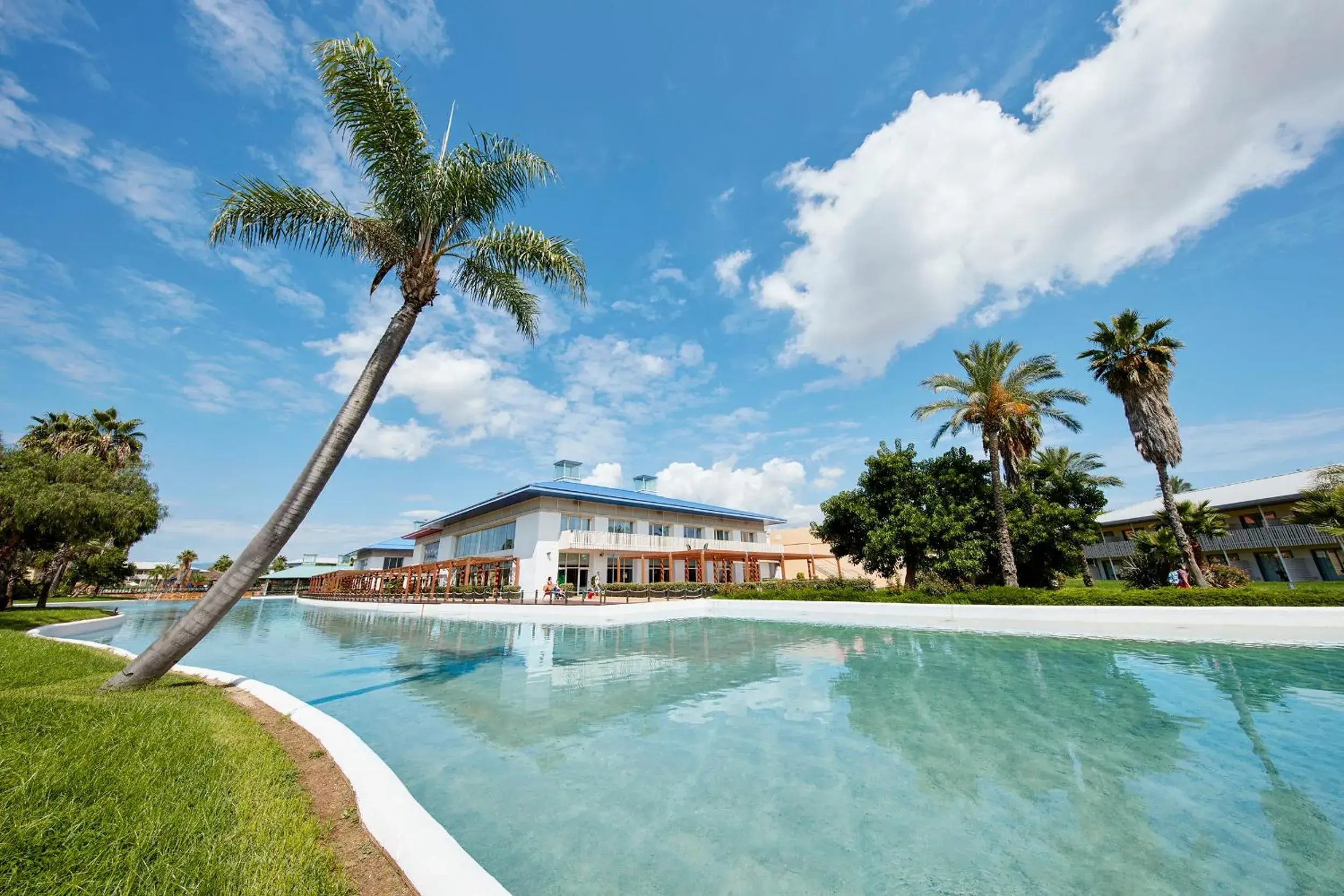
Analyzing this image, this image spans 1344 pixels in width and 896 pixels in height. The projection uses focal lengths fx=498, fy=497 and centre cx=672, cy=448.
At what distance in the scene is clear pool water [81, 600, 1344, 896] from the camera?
143 inches

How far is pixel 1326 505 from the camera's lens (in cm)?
1808

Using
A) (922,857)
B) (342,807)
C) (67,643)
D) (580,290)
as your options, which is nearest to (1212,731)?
(922,857)

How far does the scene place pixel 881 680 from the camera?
9.30 metres

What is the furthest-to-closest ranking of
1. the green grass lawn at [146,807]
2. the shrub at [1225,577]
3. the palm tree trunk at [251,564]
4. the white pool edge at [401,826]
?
the shrub at [1225,577] → the palm tree trunk at [251,564] → the white pool edge at [401,826] → the green grass lawn at [146,807]

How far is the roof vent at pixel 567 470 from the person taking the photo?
35.1 meters

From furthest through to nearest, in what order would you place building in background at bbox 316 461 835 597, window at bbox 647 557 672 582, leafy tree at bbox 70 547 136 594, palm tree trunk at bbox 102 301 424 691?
1. leafy tree at bbox 70 547 136 594
2. window at bbox 647 557 672 582
3. building in background at bbox 316 461 835 597
4. palm tree trunk at bbox 102 301 424 691

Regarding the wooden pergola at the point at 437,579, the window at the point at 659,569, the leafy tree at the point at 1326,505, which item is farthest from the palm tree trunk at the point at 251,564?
the leafy tree at the point at 1326,505

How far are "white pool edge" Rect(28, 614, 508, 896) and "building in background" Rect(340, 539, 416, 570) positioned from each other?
168 feet

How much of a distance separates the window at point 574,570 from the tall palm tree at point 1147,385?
90.3 feet

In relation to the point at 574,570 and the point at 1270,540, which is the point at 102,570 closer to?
the point at 574,570

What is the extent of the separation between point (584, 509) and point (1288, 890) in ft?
95.7

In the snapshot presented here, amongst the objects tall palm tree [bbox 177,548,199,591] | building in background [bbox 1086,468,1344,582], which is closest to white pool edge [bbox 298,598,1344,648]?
building in background [bbox 1086,468,1344,582]

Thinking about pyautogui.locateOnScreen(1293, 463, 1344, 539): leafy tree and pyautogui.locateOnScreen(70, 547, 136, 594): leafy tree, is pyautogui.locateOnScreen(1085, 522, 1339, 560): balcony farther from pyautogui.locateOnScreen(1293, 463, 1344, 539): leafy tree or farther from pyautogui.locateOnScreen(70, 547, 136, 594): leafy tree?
pyautogui.locateOnScreen(70, 547, 136, 594): leafy tree

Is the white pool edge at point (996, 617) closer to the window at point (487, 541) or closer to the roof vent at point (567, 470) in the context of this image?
the window at point (487, 541)
